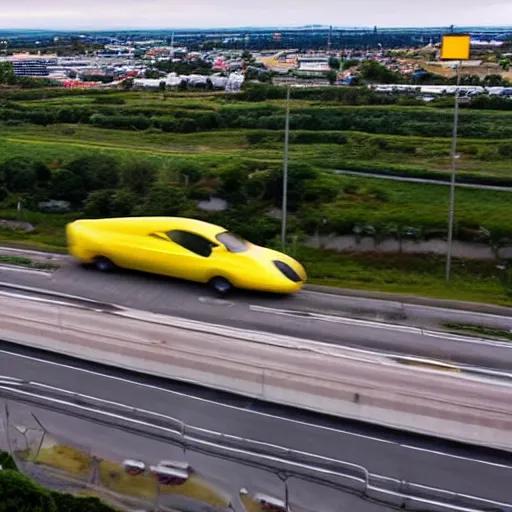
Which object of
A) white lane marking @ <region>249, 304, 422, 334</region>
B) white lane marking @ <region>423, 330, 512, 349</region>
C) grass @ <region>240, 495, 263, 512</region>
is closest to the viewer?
grass @ <region>240, 495, 263, 512</region>

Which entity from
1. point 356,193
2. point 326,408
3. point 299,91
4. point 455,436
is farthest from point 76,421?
point 299,91

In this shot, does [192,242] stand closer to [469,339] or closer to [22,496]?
[469,339]

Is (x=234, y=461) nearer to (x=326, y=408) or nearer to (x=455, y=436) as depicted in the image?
(x=326, y=408)

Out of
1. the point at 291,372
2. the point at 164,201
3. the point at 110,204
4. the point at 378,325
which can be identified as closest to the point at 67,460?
the point at 291,372

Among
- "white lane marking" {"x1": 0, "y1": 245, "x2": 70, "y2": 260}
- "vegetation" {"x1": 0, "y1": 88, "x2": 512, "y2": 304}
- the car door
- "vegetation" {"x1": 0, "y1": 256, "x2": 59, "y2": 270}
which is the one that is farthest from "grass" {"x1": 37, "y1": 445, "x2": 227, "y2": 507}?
"white lane marking" {"x1": 0, "y1": 245, "x2": 70, "y2": 260}

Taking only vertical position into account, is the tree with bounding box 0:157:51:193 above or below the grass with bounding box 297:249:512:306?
above

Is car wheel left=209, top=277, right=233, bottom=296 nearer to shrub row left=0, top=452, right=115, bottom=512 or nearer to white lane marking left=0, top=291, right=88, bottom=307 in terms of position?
white lane marking left=0, top=291, right=88, bottom=307

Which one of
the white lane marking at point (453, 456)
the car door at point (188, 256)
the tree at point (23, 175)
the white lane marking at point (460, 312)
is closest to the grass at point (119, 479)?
the white lane marking at point (453, 456)
